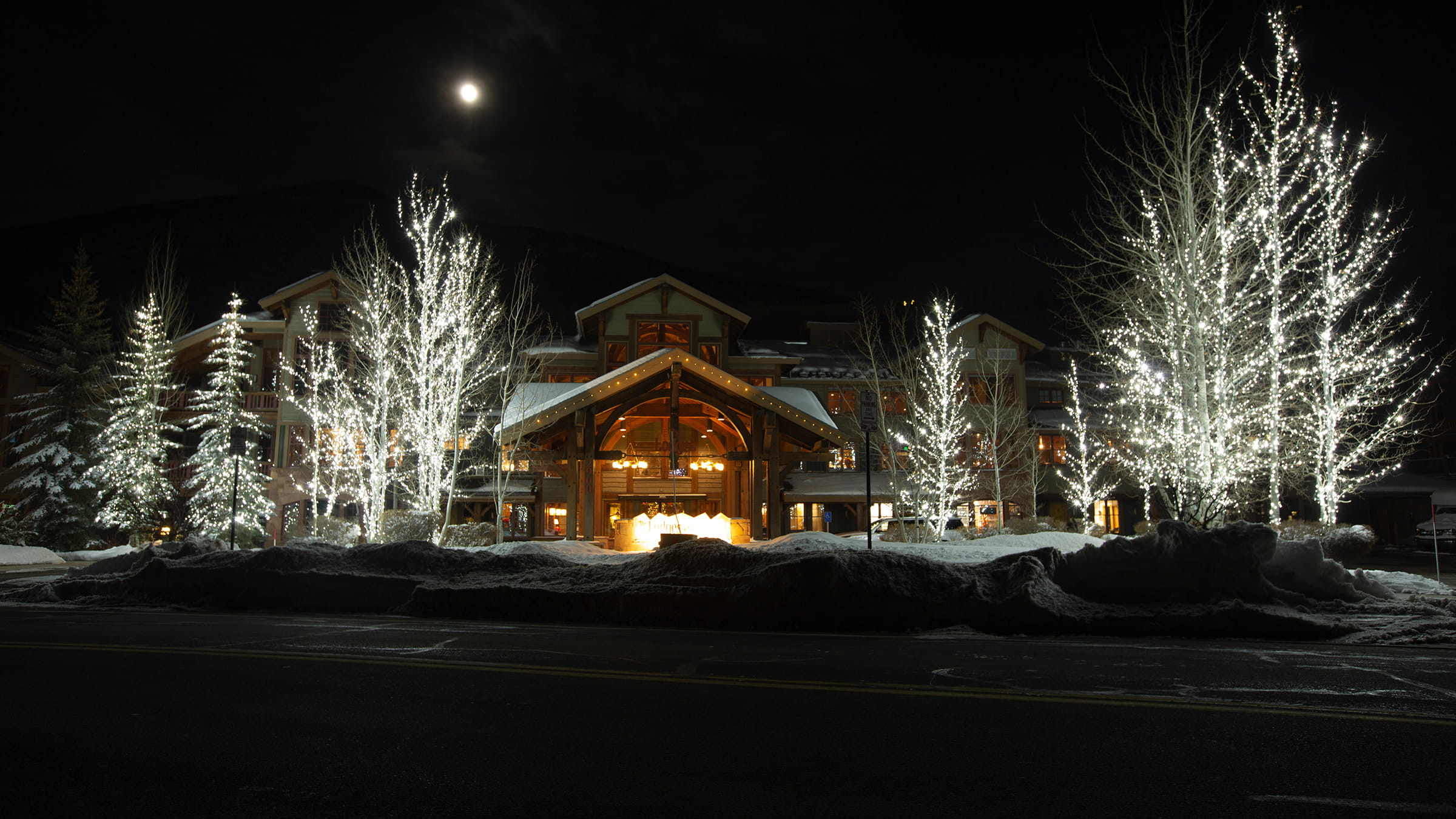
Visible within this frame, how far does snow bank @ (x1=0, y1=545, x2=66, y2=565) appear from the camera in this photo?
2428cm

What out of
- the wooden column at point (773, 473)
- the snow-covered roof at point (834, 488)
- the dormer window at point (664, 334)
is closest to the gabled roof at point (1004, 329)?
the snow-covered roof at point (834, 488)

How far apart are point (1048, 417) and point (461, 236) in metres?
28.9

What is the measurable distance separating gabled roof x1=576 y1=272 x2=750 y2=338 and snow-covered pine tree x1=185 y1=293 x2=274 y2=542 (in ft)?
43.8

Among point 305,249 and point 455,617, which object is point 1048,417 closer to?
point 455,617

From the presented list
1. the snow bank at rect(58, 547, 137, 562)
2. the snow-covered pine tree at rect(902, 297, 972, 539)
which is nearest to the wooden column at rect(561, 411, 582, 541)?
the snow-covered pine tree at rect(902, 297, 972, 539)

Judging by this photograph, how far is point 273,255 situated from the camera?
476 ft

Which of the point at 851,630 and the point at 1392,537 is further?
the point at 1392,537

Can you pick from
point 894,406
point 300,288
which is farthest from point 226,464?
point 894,406

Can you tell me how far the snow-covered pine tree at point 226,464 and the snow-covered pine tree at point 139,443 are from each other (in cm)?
162

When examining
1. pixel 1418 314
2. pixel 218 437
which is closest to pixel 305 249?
pixel 218 437

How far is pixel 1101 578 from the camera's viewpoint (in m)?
10.4

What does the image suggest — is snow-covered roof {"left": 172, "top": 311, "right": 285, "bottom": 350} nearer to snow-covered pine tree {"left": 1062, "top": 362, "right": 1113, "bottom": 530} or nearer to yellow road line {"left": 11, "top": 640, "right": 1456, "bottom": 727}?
yellow road line {"left": 11, "top": 640, "right": 1456, "bottom": 727}

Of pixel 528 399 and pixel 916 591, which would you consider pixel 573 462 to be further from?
pixel 916 591

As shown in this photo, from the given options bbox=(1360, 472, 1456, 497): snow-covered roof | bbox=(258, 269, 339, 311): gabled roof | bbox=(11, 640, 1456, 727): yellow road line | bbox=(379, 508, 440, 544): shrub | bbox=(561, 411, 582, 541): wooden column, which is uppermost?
bbox=(258, 269, 339, 311): gabled roof
